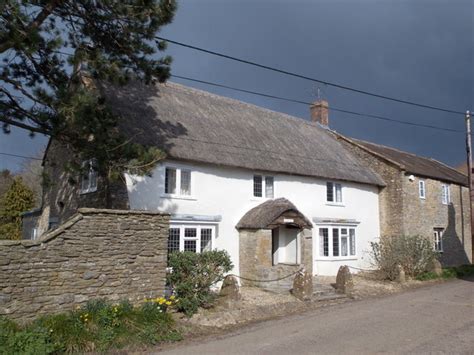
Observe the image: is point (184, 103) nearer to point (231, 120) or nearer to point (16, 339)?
point (231, 120)

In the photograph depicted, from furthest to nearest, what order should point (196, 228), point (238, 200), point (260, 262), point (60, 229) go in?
point (238, 200), point (260, 262), point (196, 228), point (60, 229)

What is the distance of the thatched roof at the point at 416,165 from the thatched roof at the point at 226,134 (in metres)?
1.95

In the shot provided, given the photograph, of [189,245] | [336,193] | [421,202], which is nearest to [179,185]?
[189,245]

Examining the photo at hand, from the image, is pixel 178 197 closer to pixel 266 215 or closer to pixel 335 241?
pixel 266 215

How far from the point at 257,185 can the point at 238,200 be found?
1.57 meters

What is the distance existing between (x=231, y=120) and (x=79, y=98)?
13.0 m

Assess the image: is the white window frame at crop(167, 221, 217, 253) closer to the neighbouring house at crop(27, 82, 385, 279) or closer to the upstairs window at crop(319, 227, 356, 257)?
the neighbouring house at crop(27, 82, 385, 279)

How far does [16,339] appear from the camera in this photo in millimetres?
8469

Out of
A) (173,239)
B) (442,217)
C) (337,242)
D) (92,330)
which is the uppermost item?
→ (442,217)

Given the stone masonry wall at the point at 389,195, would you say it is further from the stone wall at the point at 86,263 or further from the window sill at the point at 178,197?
the stone wall at the point at 86,263

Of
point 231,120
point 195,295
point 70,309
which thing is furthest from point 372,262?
point 70,309

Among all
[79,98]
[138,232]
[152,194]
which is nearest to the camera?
[79,98]

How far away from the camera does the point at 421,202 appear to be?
27.1 m

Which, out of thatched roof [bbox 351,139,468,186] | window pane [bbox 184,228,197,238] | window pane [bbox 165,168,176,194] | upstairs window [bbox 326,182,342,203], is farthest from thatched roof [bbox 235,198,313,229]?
thatched roof [bbox 351,139,468,186]
